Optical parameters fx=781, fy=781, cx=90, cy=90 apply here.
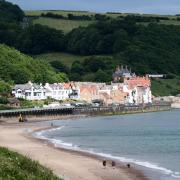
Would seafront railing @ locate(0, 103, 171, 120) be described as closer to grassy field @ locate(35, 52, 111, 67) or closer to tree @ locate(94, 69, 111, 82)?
tree @ locate(94, 69, 111, 82)

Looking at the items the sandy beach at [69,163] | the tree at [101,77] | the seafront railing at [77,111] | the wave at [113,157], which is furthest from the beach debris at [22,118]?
the tree at [101,77]

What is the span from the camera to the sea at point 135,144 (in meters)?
44.7

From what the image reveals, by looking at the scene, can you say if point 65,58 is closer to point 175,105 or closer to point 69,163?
point 175,105

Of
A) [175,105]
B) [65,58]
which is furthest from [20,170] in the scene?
[65,58]

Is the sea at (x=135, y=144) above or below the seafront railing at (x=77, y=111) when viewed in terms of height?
below

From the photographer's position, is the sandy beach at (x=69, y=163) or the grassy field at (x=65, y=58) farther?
the grassy field at (x=65, y=58)

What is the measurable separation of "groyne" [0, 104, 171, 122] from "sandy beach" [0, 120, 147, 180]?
3632 cm

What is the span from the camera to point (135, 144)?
62.1m

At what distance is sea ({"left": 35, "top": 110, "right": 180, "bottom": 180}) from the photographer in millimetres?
44656

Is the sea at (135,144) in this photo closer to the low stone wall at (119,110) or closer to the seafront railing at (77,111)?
the seafront railing at (77,111)

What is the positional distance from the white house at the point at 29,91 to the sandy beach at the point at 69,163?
6171cm

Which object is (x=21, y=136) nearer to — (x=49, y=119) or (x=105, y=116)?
(x=49, y=119)

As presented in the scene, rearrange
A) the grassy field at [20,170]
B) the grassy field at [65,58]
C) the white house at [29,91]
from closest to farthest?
the grassy field at [20,170] < the white house at [29,91] < the grassy field at [65,58]

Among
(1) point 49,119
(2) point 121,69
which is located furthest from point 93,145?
(2) point 121,69
